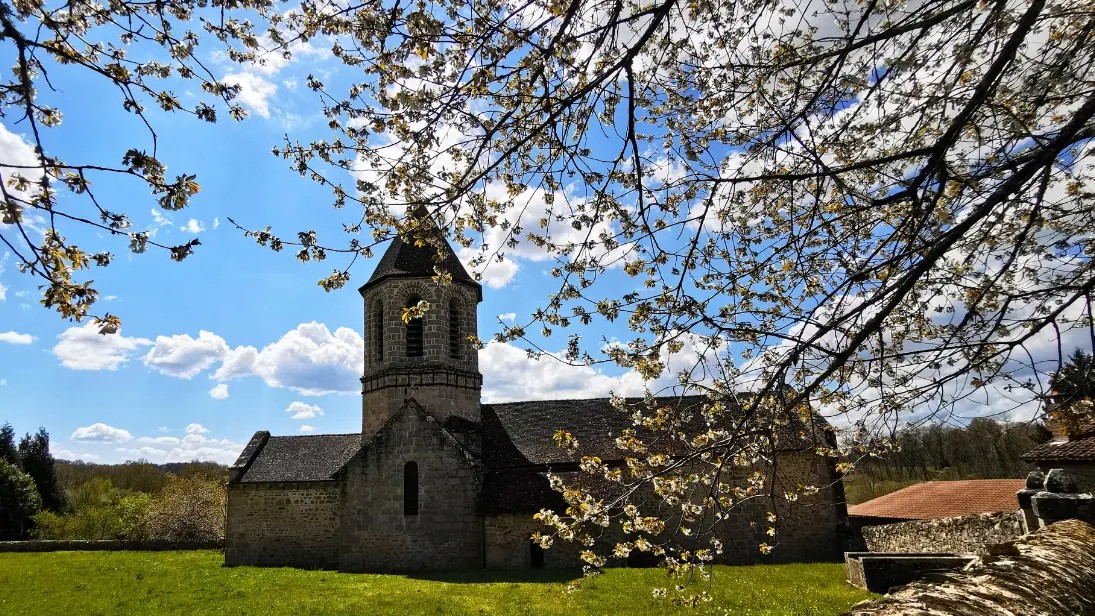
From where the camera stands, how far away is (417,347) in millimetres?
20266

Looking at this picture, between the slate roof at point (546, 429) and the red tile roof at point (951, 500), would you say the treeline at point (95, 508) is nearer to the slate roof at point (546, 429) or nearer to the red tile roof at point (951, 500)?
the slate roof at point (546, 429)

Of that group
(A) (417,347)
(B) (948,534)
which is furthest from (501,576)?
(B) (948,534)

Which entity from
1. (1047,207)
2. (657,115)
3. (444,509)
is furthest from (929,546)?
(657,115)

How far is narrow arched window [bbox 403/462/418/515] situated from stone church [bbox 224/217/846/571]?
0.04 m

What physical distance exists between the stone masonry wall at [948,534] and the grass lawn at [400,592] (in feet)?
7.41

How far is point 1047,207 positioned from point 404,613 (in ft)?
36.6

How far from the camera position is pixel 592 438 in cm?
2025

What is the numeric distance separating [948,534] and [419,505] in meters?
14.0

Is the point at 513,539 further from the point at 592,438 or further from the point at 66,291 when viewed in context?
the point at 66,291

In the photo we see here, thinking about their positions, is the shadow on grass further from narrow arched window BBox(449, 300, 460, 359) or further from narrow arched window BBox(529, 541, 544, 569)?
narrow arched window BBox(449, 300, 460, 359)

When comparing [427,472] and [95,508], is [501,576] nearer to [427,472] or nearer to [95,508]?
[427,472]

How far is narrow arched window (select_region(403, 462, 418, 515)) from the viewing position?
17953 mm

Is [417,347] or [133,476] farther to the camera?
[133,476]

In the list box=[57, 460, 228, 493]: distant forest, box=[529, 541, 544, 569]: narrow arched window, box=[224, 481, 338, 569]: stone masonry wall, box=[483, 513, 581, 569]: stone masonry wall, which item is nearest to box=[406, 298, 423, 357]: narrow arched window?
box=[224, 481, 338, 569]: stone masonry wall
